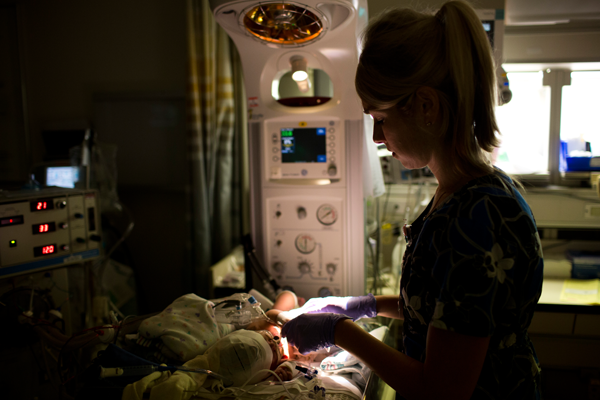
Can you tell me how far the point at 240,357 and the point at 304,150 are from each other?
0.90 metres

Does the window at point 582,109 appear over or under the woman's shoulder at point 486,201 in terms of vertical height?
over

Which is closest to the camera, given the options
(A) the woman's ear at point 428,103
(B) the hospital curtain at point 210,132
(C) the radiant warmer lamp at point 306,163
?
(A) the woman's ear at point 428,103

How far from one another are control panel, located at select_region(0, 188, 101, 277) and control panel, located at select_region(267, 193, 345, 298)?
794 millimetres

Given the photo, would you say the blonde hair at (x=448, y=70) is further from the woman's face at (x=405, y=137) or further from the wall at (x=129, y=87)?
the wall at (x=129, y=87)

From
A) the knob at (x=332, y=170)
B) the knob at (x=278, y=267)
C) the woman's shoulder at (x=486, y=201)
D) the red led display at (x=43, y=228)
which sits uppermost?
the knob at (x=332, y=170)

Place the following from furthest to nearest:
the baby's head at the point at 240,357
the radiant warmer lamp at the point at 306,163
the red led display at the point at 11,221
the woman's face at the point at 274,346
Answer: the radiant warmer lamp at the point at 306,163 → the red led display at the point at 11,221 → the woman's face at the point at 274,346 → the baby's head at the point at 240,357

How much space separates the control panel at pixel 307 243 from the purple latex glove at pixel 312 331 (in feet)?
1.97

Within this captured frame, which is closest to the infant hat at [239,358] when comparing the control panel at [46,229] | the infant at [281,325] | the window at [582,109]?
the infant at [281,325]

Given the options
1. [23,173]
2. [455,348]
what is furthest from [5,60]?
[455,348]

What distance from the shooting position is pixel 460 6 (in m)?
0.82

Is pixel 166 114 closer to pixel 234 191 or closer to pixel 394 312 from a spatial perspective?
pixel 234 191

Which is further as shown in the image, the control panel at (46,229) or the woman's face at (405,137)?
the control panel at (46,229)

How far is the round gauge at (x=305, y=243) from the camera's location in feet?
5.81

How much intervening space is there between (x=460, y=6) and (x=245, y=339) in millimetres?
994
